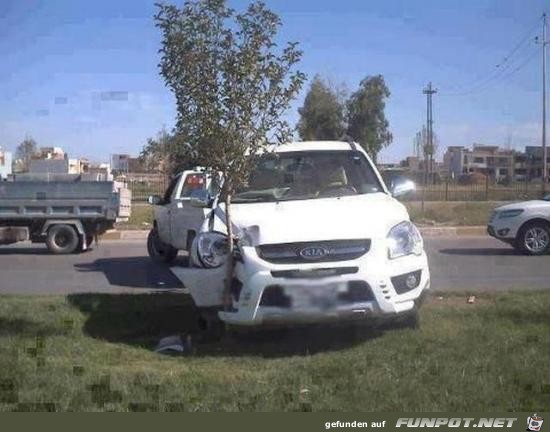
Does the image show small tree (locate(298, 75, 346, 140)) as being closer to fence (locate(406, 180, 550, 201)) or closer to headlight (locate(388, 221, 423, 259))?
fence (locate(406, 180, 550, 201))

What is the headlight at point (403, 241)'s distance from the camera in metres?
6.65

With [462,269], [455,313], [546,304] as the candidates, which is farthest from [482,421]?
[462,269]

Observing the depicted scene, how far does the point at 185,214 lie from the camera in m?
12.5

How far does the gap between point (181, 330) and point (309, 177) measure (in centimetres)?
215

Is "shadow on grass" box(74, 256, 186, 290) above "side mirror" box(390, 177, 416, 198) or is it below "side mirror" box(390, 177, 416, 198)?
below

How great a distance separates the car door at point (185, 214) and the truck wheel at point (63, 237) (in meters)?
4.09

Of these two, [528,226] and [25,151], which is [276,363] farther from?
[25,151]

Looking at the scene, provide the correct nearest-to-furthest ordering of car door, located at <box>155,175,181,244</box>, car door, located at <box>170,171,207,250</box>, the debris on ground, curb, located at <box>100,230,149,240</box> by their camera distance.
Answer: the debris on ground < car door, located at <box>170,171,207,250</box> < car door, located at <box>155,175,181,244</box> < curb, located at <box>100,230,149,240</box>

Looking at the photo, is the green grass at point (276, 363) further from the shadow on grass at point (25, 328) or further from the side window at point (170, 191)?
the side window at point (170, 191)

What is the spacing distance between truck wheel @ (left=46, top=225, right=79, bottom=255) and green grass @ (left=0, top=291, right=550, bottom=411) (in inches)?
317

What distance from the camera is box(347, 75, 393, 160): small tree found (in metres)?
27.8

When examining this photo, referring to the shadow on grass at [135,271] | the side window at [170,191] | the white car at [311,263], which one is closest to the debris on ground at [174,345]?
the white car at [311,263]

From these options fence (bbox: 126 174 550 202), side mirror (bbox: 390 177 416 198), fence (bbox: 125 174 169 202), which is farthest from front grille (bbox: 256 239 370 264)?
fence (bbox: 125 174 169 202)

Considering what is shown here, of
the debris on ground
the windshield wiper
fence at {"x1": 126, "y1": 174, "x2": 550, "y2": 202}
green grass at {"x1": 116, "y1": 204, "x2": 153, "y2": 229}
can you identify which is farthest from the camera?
fence at {"x1": 126, "y1": 174, "x2": 550, "y2": 202}
